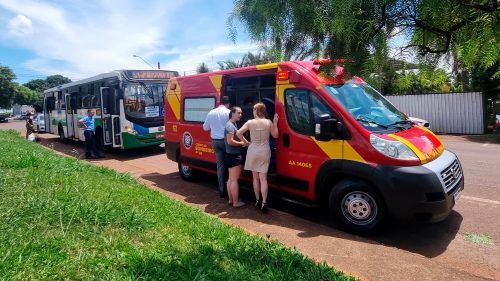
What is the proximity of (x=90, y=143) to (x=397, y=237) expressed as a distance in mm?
10819

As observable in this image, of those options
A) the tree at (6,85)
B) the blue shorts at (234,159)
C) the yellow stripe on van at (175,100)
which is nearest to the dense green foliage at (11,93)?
the tree at (6,85)

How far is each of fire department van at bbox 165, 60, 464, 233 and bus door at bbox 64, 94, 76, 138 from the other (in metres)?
11.8

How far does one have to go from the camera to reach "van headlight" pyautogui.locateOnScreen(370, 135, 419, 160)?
463 centimetres

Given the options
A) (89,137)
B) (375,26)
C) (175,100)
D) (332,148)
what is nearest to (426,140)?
(332,148)

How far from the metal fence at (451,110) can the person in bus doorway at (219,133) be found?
1069 centimetres

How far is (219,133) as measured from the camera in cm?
689

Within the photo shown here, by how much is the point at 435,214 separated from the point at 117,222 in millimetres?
3643

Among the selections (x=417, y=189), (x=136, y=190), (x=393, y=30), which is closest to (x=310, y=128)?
(x=417, y=189)

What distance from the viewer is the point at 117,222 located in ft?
13.7

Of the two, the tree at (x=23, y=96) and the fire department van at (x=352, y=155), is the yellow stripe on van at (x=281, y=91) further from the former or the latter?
the tree at (x=23, y=96)

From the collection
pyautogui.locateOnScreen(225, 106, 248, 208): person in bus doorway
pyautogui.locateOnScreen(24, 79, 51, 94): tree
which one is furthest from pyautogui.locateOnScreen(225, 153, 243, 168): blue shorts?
pyautogui.locateOnScreen(24, 79, 51, 94): tree

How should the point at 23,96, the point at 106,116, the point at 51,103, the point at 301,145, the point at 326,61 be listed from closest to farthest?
the point at 326,61
the point at 301,145
the point at 106,116
the point at 51,103
the point at 23,96

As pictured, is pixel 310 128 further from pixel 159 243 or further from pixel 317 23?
pixel 317 23

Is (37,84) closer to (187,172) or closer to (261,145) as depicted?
(187,172)
